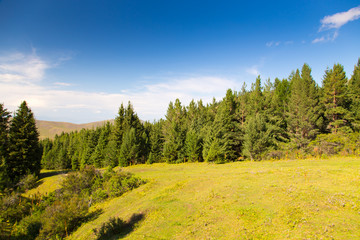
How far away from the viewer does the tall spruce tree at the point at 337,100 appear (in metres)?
37.0

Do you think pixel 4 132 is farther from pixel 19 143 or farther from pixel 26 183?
pixel 26 183

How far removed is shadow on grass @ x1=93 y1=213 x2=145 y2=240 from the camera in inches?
509

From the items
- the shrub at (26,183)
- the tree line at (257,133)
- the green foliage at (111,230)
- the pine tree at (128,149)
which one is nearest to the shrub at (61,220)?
the green foliage at (111,230)

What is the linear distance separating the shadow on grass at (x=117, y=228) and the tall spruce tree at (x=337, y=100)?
45.6 metres

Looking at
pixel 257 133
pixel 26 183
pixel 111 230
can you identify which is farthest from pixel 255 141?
pixel 26 183

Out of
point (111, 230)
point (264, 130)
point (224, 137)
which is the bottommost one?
point (111, 230)

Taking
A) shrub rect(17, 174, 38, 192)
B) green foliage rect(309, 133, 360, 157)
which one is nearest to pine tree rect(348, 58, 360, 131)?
green foliage rect(309, 133, 360, 157)

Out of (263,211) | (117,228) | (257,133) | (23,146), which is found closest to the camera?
(263,211)

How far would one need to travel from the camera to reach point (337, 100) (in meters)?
38.8

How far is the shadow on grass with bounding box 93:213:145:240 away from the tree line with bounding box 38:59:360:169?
2683 centimetres

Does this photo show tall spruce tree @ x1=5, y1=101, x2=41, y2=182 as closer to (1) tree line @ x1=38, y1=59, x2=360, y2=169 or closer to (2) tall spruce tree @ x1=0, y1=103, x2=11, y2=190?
(2) tall spruce tree @ x1=0, y1=103, x2=11, y2=190

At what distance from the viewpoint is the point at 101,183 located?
28.3 metres

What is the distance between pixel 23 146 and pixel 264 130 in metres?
60.7

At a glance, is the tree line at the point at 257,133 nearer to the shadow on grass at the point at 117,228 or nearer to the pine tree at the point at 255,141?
the pine tree at the point at 255,141
